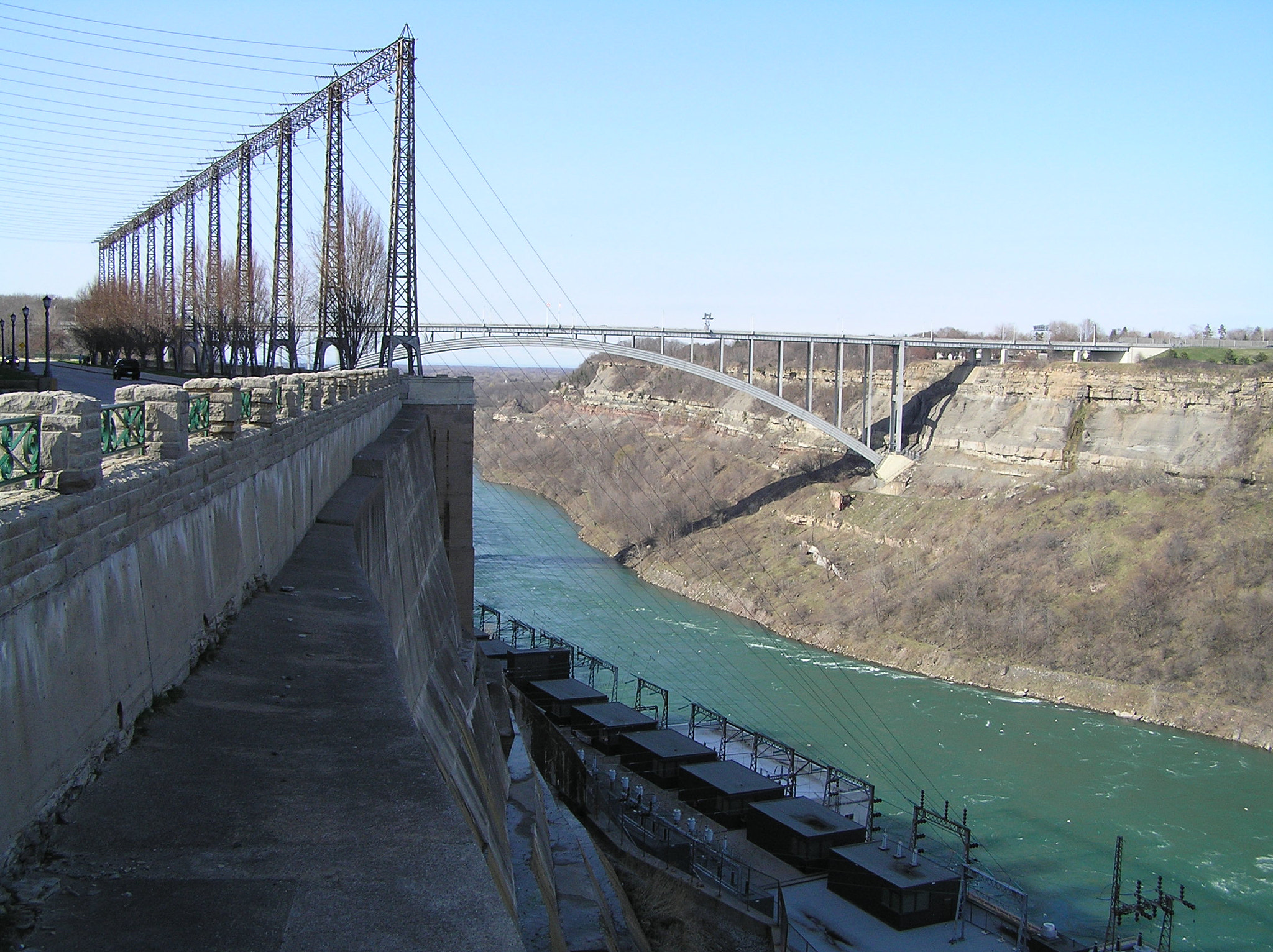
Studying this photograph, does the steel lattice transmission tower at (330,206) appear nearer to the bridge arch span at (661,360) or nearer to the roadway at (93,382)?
the roadway at (93,382)

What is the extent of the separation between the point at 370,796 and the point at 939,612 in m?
29.2

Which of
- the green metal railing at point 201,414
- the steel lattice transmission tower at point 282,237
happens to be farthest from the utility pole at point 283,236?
the green metal railing at point 201,414

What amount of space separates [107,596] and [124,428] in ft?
4.49

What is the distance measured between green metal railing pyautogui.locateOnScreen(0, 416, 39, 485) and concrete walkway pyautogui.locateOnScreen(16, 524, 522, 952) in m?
1.13

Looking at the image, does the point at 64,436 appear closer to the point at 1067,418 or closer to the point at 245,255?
the point at 245,255

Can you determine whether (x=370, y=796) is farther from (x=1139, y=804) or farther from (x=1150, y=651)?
(x=1150, y=651)

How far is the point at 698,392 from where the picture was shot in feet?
215

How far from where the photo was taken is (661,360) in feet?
133

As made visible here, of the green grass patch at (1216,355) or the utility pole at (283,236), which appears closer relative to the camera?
A: the utility pole at (283,236)

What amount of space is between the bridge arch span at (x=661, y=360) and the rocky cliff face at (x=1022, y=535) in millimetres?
2300

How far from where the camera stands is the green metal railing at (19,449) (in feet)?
12.9

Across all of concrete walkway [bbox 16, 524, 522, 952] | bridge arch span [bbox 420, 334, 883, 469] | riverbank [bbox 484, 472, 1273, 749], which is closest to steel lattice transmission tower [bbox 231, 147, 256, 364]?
bridge arch span [bbox 420, 334, 883, 469]

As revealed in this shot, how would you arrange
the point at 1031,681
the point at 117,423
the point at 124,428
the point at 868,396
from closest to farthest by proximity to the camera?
the point at 124,428 → the point at 117,423 → the point at 1031,681 → the point at 868,396

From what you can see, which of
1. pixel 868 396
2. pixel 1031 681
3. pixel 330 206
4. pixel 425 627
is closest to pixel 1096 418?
pixel 868 396
